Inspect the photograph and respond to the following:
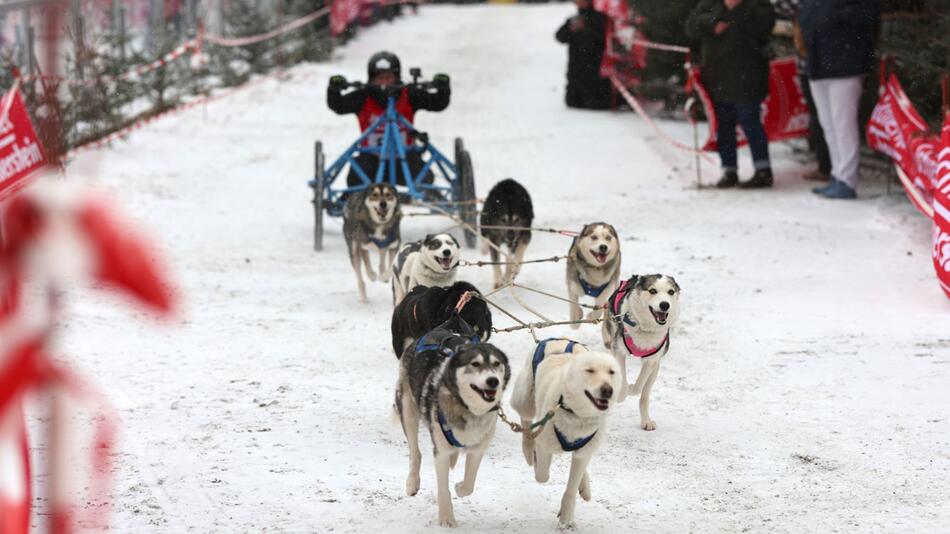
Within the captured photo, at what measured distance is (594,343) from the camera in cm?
620

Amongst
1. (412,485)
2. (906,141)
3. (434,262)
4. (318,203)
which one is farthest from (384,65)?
(412,485)

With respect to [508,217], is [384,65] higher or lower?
higher

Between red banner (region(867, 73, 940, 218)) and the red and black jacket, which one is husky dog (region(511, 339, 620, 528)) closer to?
red banner (region(867, 73, 940, 218))

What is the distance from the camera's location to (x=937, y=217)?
270 inches

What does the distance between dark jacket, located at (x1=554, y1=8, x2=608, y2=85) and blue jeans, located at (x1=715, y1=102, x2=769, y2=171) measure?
453cm

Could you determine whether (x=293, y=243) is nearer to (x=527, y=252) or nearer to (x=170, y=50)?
(x=527, y=252)

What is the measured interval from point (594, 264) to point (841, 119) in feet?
14.6

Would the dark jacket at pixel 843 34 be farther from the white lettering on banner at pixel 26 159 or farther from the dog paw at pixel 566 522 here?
the white lettering on banner at pixel 26 159

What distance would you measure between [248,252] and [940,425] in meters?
5.22

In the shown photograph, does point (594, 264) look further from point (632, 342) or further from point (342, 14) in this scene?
point (342, 14)

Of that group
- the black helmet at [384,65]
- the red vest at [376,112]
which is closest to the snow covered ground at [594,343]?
the red vest at [376,112]

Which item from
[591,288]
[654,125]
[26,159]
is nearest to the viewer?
[26,159]

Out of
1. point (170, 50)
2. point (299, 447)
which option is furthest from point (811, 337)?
point (170, 50)

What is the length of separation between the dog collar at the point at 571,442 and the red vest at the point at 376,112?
5.44m
